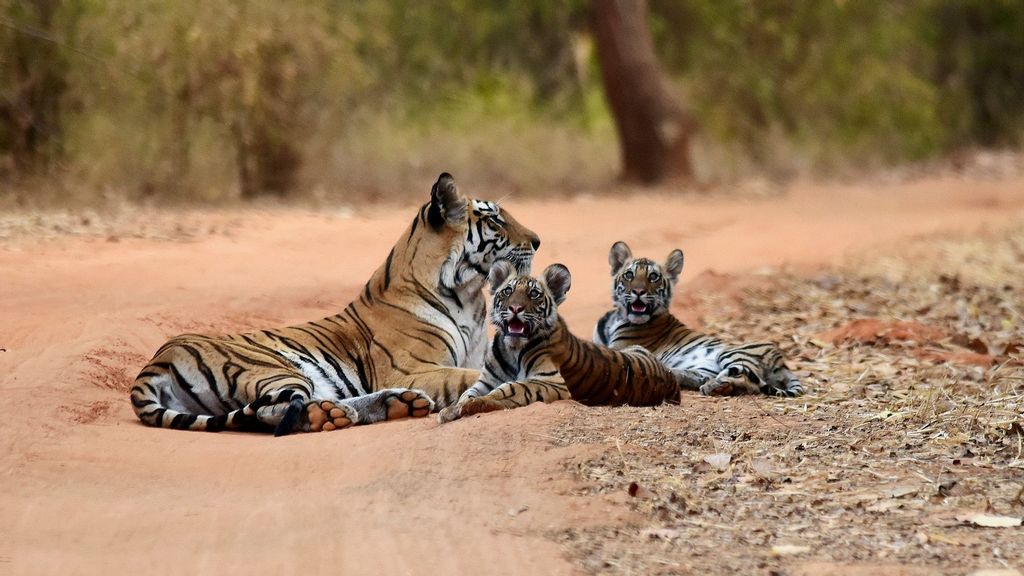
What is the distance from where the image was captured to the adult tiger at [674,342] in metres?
7.86

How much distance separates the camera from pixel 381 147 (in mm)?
21062

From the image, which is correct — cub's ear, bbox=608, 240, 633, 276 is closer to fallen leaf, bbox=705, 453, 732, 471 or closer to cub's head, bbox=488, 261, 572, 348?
cub's head, bbox=488, 261, 572, 348

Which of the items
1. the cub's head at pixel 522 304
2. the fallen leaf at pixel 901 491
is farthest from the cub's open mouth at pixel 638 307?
the fallen leaf at pixel 901 491

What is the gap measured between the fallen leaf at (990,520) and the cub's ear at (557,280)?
101 inches

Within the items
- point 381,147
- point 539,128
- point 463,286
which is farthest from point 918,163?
point 463,286

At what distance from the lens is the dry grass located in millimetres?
4738

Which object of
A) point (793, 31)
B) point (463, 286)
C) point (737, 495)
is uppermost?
point (793, 31)

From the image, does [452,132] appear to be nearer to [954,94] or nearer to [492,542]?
[954,94]

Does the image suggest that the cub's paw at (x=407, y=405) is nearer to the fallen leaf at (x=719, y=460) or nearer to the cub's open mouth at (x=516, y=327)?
the cub's open mouth at (x=516, y=327)

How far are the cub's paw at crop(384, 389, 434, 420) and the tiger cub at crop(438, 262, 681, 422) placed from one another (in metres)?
0.32

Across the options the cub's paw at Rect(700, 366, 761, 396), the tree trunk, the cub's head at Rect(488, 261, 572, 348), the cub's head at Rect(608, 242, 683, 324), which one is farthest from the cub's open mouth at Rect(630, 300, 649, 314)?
the tree trunk

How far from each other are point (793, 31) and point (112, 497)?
21.1 metres

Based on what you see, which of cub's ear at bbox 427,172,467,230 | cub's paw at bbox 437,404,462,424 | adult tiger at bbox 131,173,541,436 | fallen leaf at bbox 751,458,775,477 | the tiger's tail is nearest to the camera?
fallen leaf at bbox 751,458,775,477

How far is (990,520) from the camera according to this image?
505 cm
